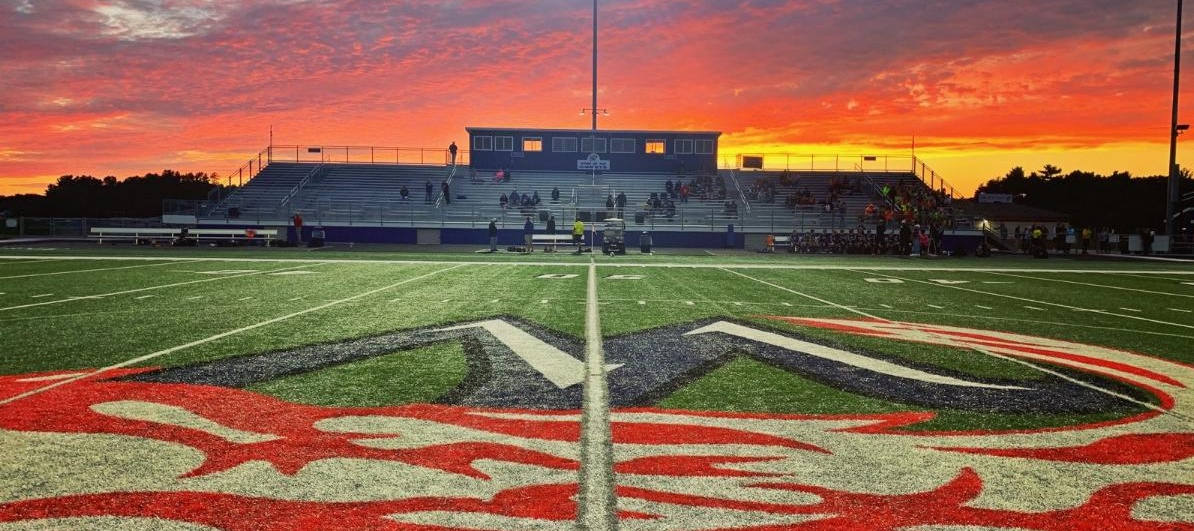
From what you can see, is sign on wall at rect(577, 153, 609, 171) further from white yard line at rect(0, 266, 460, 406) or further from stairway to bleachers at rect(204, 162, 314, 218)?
white yard line at rect(0, 266, 460, 406)

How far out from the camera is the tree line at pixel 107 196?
8331cm

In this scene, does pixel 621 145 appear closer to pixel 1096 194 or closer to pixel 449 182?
pixel 449 182

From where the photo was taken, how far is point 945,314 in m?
11.6

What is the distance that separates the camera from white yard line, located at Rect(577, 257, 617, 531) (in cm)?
337

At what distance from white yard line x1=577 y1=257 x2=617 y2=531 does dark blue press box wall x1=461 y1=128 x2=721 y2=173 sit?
5163 centimetres

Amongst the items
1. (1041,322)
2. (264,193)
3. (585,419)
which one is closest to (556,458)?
(585,419)

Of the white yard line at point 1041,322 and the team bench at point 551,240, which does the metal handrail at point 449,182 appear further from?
the white yard line at point 1041,322

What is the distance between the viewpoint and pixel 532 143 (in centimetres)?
5834

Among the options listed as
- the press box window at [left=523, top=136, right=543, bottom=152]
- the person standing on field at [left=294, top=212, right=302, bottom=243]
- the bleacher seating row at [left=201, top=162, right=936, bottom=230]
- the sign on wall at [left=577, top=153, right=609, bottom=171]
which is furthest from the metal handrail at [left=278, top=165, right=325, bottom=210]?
the sign on wall at [left=577, top=153, right=609, bottom=171]

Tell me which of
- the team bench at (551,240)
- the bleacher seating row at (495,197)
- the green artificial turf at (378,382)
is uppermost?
the bleacher seating row at (495,197)

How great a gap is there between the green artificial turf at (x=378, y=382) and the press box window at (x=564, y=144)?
5180 cm

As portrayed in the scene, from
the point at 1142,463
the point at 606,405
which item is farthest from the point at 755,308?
the point at 1142,463

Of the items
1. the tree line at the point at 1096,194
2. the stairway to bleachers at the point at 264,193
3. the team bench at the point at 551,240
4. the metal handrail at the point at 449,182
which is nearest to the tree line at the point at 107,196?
the stairway to bleachers at the point at 264,193

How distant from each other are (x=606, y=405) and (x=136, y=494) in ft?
9.90
